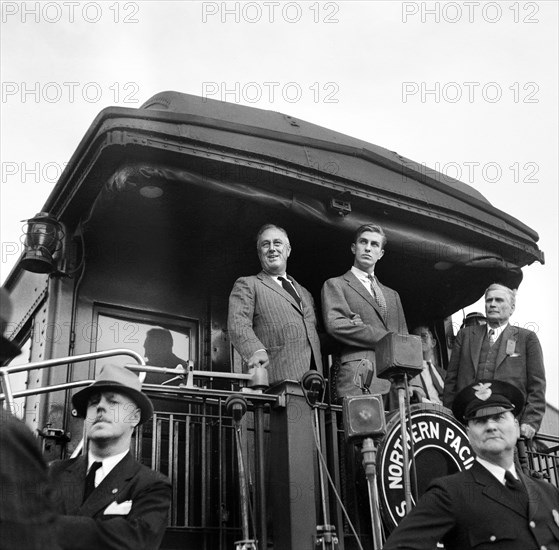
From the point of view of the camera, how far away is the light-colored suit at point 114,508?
353cm

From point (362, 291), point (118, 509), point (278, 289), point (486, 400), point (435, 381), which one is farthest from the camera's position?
point (435, 381)

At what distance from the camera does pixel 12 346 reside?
315 cm

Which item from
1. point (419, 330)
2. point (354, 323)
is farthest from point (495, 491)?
point (419, 330)

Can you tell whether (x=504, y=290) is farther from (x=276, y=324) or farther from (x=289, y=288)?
(x=276, y=324)

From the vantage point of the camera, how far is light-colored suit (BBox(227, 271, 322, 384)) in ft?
20.2

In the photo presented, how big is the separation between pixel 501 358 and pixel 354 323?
1183 mm

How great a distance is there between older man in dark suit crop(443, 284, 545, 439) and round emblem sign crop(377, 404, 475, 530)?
1.70 feet

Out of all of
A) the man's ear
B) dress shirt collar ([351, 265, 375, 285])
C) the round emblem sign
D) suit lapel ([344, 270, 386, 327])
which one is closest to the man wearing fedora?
the man's ear

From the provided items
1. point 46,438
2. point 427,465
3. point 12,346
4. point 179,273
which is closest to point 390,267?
point 179,273

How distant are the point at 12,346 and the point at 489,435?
2.33m

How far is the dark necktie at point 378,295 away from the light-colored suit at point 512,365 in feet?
2.27

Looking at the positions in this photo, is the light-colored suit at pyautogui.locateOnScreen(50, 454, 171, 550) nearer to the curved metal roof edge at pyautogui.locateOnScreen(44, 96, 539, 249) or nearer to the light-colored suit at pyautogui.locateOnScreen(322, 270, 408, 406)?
the light-colored suit at pyautogui.locateOnScreen(322, 270, 408, 406)

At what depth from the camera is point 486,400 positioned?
4.39m

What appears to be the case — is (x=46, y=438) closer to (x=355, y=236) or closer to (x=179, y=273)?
(x=179, y=273)
